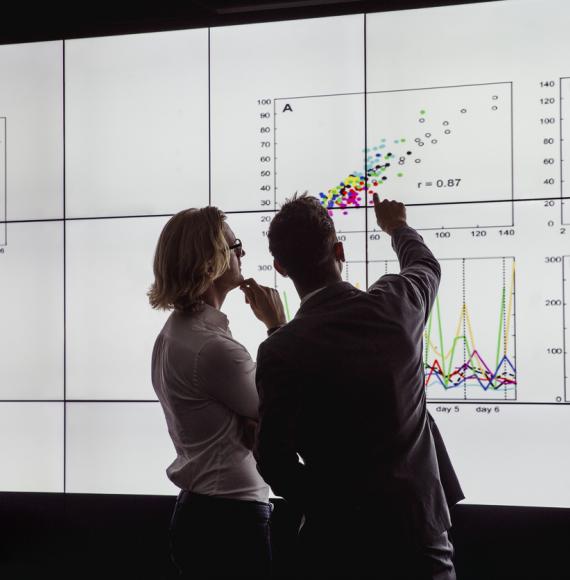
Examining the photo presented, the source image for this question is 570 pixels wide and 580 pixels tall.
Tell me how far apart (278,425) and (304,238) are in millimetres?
410

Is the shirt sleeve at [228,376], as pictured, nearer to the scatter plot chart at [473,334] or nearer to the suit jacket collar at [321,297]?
the suit jacket collar at [321,297]

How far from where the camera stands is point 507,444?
2297 millimetres

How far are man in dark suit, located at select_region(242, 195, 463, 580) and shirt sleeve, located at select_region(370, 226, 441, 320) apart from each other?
7 centimetres

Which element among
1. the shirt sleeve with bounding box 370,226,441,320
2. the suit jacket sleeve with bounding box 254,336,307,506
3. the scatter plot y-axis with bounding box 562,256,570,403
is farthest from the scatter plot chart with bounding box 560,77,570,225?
the suit jacket sleeve with bounding box 254,336,307,506

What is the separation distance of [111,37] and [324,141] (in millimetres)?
1011

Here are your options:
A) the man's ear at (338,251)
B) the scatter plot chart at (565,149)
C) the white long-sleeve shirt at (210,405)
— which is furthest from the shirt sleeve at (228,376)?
the scatter plot chart at (565,149)

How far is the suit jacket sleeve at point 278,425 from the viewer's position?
1.34 metres

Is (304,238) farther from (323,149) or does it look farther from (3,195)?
(3,195)

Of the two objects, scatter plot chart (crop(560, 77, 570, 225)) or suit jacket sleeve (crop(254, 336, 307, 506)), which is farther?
scatter plot chart (crop(560, 77, 570, 225))

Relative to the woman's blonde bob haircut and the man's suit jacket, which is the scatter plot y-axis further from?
the woman's blonde bob haircut

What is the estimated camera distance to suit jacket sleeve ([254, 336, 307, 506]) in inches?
52.7

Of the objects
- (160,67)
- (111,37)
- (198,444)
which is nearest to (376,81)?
(160,67)

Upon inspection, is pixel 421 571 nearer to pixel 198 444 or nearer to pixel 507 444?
pixel 198 444

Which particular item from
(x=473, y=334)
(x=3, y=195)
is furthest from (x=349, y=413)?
(x=3, y=195)
